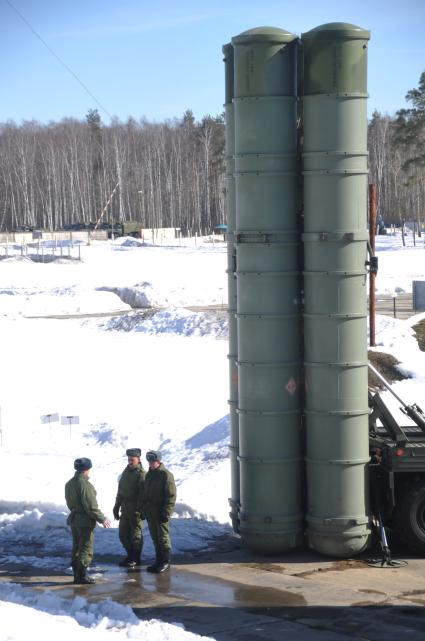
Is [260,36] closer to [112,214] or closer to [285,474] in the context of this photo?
[285,474]

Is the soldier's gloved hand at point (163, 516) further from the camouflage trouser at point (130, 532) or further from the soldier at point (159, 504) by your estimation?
the camouflage trouser at point (130, 532)

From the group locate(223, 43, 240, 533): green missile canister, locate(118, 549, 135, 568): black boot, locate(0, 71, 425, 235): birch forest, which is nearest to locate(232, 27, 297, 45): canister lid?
locate(223, 43, 240, 533): green missile canister

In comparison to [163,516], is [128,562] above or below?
below

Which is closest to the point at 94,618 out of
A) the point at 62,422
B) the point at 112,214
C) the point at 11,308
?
the point at 62,422

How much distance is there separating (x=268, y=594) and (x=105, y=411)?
11620 millimetres

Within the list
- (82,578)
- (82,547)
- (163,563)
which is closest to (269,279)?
(163,563)

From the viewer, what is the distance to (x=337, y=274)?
11383mm

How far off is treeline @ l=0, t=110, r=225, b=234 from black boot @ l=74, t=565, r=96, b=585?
90.5 meters

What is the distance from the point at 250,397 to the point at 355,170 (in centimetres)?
266

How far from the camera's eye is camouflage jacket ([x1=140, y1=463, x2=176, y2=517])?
11.5 meters

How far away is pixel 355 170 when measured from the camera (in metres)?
11.4

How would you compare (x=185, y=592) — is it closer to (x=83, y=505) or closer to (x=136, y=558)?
(x=136, y=558)

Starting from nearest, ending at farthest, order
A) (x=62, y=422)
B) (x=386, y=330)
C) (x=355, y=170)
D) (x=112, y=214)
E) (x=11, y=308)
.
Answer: (x=355, y=170) < (x=62, y=422) < (x=386, y=330) < (x=11, y=308) < (x=112, y=214)

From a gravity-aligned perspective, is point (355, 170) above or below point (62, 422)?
above
